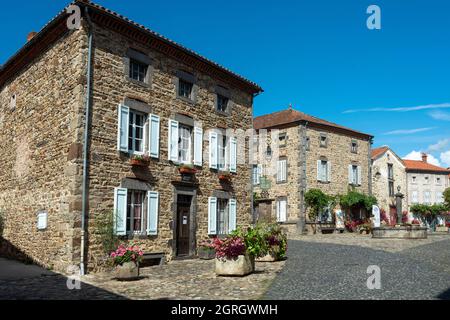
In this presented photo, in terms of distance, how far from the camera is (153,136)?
1263 cm

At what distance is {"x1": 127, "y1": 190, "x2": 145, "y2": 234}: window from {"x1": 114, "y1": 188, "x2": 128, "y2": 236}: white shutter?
1.15 ft

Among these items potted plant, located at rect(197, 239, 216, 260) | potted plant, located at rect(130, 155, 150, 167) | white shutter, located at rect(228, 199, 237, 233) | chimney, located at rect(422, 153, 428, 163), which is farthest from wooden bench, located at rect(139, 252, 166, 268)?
chimney, located at rect(422, 153, 428, 163)

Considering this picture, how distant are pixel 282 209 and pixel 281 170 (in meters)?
2.37

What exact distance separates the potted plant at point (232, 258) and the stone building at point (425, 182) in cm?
3381

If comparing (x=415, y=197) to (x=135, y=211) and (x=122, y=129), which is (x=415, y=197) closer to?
(x=135, y=211)

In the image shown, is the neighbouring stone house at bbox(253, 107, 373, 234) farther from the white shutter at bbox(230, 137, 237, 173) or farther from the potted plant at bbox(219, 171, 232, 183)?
the potted plant at bbox(219, 171, 232, 183)

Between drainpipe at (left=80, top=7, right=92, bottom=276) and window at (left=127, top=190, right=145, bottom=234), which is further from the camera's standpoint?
window at (left=127, top=190, right=145, bottom=234)

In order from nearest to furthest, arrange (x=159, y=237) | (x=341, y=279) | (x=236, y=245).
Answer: (x=341, y=279) → (x=236, y=245) → (x=159, y=237)

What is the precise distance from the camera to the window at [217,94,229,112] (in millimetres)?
15721

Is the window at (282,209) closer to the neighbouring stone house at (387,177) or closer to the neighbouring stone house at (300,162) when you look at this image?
the neighbouring stone house at (300,162)

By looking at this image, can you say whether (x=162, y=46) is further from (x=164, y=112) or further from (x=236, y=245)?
(x=236, y=245)

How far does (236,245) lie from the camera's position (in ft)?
31.9
